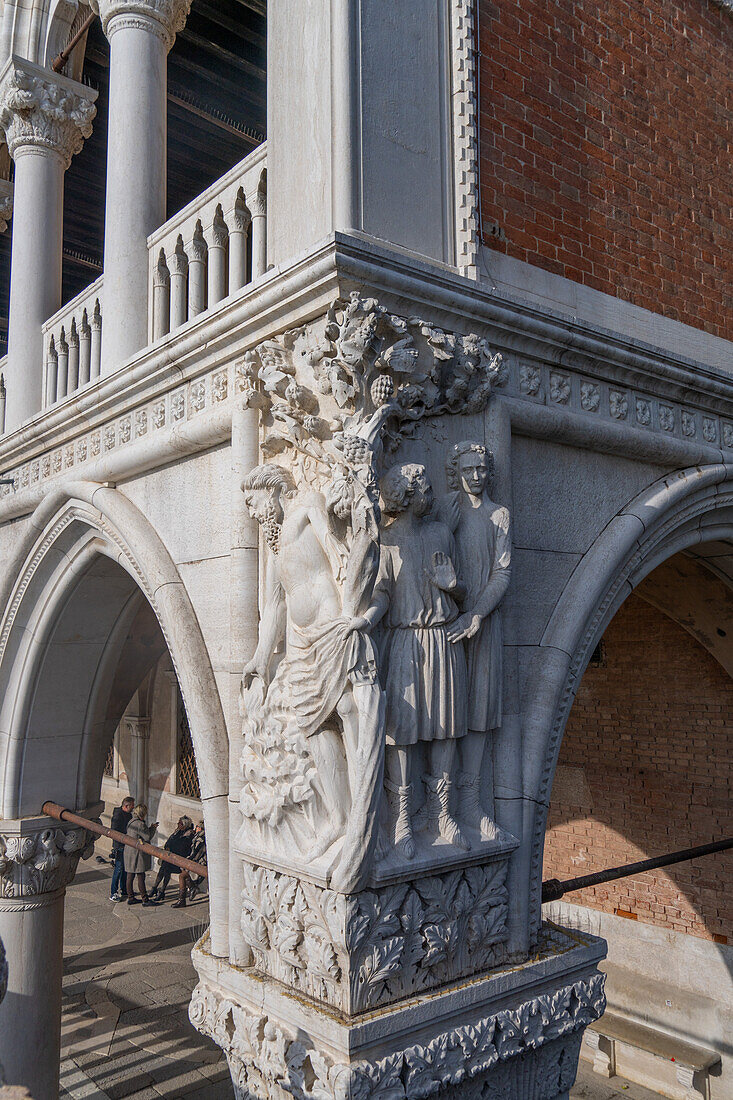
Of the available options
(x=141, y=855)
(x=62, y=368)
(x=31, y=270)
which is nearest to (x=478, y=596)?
(x=62, y=368)

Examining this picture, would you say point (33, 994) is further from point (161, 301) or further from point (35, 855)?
point (161, 301)

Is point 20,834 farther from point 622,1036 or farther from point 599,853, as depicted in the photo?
point 622,1036

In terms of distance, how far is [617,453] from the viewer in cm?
368

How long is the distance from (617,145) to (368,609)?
105 inches

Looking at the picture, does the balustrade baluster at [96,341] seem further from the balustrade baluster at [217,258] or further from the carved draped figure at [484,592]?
the carved draped figure at [484,592]

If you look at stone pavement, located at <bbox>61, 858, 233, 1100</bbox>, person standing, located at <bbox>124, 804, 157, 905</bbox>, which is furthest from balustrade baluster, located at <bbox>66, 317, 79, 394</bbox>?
person standing, located at <bbox>124, 804, 157, 905</bbox>

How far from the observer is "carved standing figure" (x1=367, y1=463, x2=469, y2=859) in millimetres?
2641

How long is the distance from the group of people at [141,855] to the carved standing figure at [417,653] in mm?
8855

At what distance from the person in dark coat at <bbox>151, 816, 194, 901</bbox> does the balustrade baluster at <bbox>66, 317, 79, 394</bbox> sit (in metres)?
7.44

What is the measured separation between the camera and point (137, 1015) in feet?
26.1

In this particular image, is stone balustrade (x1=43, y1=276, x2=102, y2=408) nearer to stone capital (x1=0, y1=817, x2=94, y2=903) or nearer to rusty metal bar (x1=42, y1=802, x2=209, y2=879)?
rusty metal bar (x1=42, y1=802, x2=209, y2=879)

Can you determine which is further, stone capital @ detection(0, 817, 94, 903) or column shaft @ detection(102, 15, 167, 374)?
stone capital @ detection(0, 817, 94, 903)

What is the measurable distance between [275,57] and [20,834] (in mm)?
4235

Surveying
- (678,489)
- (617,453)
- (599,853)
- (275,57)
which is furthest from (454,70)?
(599,853)
